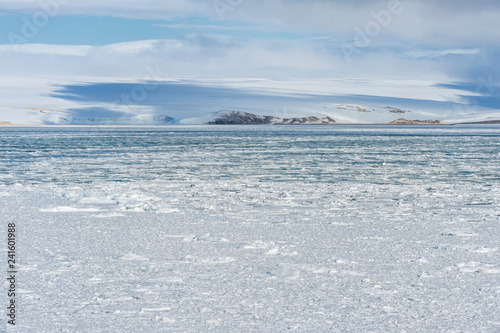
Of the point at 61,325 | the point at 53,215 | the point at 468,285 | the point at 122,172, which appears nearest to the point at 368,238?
the point at 468,285

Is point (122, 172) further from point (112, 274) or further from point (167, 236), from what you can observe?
→ point (112, 274)

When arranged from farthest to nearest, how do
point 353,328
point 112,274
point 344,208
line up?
point 344,208 → point 112,274 → point 353,328

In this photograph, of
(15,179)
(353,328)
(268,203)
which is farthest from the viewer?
(15,179)

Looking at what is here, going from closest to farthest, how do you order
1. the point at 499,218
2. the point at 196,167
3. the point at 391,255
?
the point at 391,255
the point at 499,218
the point at 196,167

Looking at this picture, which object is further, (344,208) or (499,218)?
(344,208)

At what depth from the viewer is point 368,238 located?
7.33 m

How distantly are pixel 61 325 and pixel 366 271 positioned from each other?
3.03 m

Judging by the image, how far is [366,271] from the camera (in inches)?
224

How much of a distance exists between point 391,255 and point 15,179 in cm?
1237

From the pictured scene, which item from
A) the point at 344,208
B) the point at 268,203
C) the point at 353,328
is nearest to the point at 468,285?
the point at 353,328

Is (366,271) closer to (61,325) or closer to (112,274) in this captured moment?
(112,274)

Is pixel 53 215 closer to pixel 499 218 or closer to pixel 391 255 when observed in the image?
pixel 391 255

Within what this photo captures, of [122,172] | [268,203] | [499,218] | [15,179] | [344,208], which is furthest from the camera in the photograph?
[122,172]

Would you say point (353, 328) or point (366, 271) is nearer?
point (353, 328)
